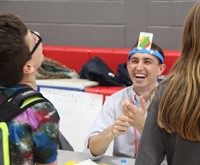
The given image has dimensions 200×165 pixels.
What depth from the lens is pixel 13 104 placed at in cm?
97

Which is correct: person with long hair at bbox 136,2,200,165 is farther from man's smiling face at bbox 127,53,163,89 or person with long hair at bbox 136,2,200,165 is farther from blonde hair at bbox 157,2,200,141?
man's smiling face at bbox 127,53,163,89

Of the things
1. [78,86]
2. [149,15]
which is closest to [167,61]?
[149,15]

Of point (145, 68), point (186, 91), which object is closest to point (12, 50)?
point (186, 91)

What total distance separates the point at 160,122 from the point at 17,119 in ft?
1.32

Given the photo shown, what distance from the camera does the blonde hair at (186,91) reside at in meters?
1.00

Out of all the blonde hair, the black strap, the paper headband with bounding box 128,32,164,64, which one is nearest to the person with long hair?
the blonde hair

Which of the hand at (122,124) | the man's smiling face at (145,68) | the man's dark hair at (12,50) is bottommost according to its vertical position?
the hand at (122,124)

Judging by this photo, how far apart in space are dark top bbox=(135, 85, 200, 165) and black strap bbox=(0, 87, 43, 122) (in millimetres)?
357

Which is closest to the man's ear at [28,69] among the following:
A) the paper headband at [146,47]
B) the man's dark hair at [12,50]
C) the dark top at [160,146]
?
the man's dark hair at [12,50]

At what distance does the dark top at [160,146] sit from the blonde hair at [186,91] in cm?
3

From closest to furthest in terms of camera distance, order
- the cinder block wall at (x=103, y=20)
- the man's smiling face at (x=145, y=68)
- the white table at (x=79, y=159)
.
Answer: the white table at (x=79, y=159)
the man's smiling face at (x=145, y=68)
the cinder block wall at (x=103, y=20)

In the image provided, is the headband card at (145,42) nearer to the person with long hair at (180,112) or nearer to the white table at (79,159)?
the white table at (79,159)

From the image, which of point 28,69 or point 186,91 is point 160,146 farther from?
point 28,69

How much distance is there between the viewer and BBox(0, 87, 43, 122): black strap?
0.96m
